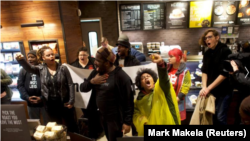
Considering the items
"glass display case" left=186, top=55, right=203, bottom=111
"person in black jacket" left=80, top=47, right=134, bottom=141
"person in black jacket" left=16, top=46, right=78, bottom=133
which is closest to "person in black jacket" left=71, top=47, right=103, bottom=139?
"person in black jacket" left=16, top=46, right=78, bottom=133

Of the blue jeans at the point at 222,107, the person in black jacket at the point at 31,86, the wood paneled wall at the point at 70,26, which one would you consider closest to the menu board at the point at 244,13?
the blue jeans at the point at 222,107

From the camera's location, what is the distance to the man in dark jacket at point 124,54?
2.59m

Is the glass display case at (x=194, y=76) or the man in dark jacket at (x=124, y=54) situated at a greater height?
the man in dark jacket at (x=124, y=54)

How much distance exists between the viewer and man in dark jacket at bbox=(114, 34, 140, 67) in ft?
8.49

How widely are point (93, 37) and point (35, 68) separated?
414 centimetres

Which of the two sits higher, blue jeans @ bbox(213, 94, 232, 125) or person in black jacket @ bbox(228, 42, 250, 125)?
person in black jacket @ bbox(228, 42, 250, 125)

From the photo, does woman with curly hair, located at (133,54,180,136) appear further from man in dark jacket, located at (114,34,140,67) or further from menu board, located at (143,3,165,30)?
menu board, located at (143,3,165,30)

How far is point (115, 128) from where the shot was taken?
195 centimetres

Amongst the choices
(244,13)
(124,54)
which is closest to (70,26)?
(124,54)

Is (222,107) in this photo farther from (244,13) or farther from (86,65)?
(244,13)

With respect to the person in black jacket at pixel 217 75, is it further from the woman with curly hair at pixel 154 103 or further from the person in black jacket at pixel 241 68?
the woman with curly hair at pixel 154 103

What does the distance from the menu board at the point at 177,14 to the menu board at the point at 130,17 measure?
1001 millimetres

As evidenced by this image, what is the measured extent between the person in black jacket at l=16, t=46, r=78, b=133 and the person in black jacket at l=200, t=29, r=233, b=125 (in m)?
2.08

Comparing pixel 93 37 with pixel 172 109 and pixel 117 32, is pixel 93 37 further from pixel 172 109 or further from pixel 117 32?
pixel 172 109
